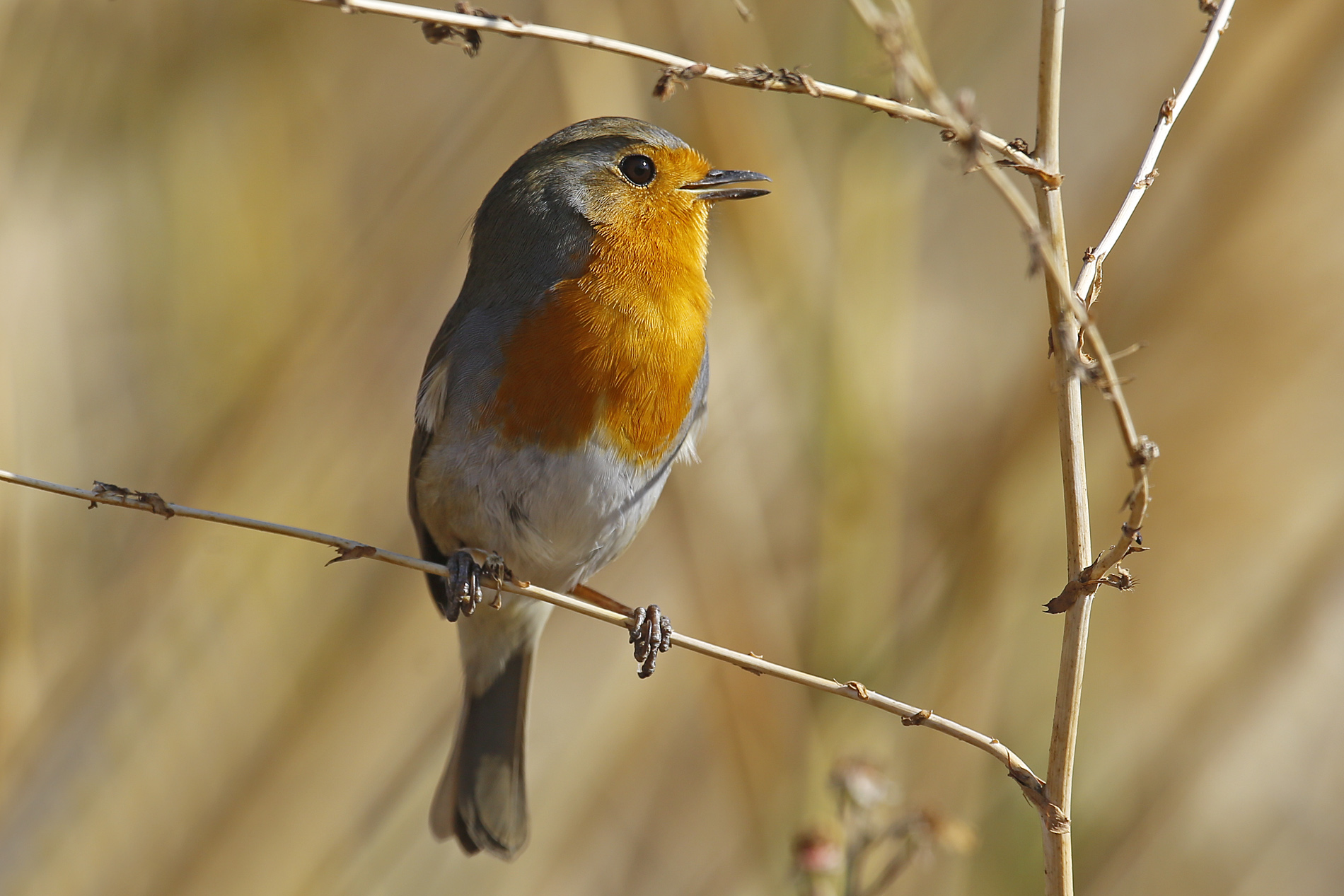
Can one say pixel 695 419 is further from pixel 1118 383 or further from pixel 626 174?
pixel 1118 383

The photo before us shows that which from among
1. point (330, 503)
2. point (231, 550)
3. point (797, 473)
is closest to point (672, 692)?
point (797, 473)

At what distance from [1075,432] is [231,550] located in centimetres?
311

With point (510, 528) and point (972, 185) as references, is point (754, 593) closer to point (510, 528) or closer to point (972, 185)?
point (510, 528)

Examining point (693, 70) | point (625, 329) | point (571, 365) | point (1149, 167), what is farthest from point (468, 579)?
point (1149, 167)

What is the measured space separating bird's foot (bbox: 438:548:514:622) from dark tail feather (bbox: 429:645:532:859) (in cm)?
74

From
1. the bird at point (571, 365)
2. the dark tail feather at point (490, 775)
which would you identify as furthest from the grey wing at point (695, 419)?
the dark tail feather at point (490, 775)

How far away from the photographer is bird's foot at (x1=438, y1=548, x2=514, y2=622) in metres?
2.82

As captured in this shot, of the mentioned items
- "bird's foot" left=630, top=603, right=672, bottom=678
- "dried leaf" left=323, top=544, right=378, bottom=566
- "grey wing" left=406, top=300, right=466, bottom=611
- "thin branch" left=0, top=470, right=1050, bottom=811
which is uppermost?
"grey wing" left=406, top=300, right=466, bottom=611

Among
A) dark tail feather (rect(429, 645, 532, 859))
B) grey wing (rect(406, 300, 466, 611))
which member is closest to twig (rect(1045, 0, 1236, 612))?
grey wing (rect(406, 300, 466, 611))

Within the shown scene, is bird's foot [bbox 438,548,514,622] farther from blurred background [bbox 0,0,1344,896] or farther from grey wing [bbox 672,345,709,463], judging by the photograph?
blurred background [bbox 0,0,1344,896]

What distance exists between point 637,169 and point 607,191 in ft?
0.36

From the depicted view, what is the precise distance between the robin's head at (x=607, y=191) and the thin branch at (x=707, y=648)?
4.11 feet

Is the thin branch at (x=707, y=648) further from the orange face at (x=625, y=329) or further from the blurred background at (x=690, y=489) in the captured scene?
the blurred background at (x=690, y=489)

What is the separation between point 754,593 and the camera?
3352mm
